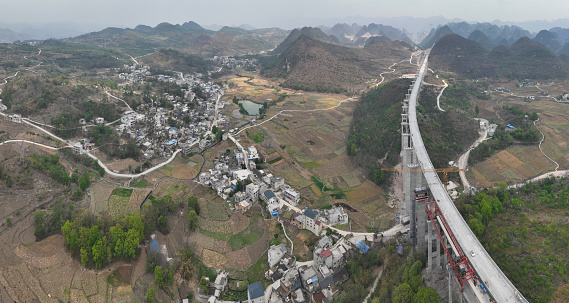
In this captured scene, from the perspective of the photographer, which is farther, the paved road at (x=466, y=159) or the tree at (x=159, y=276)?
the paved road at (x=466, y=159)

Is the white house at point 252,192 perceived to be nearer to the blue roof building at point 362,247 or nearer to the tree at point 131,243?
the tree at point 131,243

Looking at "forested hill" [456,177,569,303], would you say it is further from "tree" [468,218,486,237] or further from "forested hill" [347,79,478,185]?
"forested hill" [347,79,478,185]

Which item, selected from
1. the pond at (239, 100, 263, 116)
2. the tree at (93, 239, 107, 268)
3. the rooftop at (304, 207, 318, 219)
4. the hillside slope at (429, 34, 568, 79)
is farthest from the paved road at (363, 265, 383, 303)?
the hillside slope at (429, 34, 568, 79)

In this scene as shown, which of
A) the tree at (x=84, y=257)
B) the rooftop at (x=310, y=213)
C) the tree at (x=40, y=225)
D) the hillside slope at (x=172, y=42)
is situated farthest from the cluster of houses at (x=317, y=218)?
the hillside slope at (x=172, y=42)

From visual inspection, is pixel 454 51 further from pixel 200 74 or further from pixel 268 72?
pixel 200 74

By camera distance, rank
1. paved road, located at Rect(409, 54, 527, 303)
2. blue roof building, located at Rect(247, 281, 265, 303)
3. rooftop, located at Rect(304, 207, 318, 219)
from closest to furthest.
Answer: paved road, located at Rect(409, 54, 527, 303) → blue roof building, located at Rect(247, 281, 265, 303) → rooftop, located at Rect(304, 207, 318, 219)

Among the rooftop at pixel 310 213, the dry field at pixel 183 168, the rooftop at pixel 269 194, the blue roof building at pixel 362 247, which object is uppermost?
the rooftop at pixel 310 213

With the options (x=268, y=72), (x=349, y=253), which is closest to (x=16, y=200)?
(x=349, y=253)
